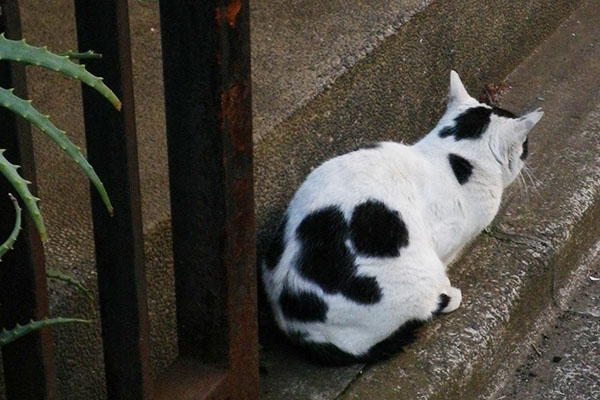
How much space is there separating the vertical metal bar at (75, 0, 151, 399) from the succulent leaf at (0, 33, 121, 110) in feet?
0.75

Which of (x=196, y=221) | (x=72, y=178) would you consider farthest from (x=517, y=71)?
(x=196, y=221)

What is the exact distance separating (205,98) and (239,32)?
126 millimetres

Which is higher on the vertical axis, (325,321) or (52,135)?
(52,135)

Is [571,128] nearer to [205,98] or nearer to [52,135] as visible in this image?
[205,98]

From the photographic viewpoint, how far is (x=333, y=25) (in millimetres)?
3244

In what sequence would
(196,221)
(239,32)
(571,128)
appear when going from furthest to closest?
(571,128), (196,221), (239,32)

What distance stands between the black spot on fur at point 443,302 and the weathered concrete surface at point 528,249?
3 centimetres

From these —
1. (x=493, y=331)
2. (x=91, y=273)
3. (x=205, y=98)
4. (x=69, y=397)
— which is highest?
(x=205, y=98)

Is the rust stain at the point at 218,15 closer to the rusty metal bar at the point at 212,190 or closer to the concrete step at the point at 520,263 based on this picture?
the rusty metal bar at the point at 212,190

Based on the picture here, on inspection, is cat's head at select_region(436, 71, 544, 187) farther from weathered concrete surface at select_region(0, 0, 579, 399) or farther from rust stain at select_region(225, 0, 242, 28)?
rust stain at select_region(225, 0, 242, 28)

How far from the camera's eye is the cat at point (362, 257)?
2.57 metres

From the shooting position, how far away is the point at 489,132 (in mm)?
3064

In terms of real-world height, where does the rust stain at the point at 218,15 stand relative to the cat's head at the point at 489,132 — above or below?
above

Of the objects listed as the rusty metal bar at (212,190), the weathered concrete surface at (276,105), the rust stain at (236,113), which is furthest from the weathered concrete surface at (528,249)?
the rust stain at (236,113)
